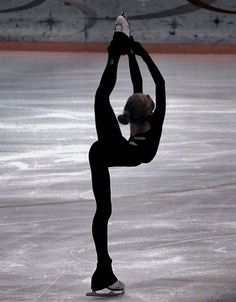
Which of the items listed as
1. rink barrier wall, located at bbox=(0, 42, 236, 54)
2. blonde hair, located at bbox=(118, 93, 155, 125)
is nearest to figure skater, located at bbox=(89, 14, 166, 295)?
blonde hair, located at bbox=(118, 93, 155, 125)

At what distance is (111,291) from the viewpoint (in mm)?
6547

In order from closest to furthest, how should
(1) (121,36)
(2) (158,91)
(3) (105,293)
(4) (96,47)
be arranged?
(1) (121,36)
(2) (158,91)
(3) (105,293)
(4) (96,47)

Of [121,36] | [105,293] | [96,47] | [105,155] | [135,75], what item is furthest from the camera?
[96,47]

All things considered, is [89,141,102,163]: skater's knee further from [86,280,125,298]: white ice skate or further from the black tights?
[86,280,125,298]: white ice skate

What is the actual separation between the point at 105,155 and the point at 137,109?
0.99 ft

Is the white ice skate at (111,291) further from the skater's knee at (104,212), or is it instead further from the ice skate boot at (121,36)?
the ice skate boot at (121,36)

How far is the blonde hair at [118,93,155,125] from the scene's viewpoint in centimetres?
624

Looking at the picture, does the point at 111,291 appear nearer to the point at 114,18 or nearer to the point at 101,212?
the point at 101,212

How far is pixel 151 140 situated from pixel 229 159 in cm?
A: 586

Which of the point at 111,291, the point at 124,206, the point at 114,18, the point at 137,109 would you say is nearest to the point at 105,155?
the point at 137,109

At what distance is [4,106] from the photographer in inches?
683

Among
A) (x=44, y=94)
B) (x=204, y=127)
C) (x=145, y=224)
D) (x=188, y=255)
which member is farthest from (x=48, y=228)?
(x=44, y=94)

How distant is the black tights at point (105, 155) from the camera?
6172 millimetres

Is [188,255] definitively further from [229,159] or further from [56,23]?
[56,23]
